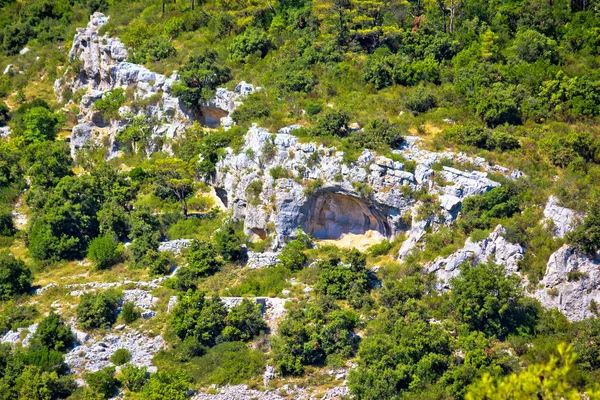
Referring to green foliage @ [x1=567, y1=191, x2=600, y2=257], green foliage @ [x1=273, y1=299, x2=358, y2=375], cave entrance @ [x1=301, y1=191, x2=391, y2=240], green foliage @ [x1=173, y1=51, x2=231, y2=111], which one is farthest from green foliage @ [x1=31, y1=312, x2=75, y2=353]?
green foliage @ [x1=567, y1=191, x2=600, y2=257]

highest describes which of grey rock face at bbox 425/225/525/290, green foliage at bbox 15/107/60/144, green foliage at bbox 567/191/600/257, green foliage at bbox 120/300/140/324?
green foliage at bbox 15/107/60/144

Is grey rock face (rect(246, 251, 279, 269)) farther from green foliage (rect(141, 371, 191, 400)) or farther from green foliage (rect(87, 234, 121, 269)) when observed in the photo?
green foliage (rect(141, 371, 191, 400))

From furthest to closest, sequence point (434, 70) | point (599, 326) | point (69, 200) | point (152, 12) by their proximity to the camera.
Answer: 1. point (152, 12)
2. point (434, 70)
3. point (69, 200)
4. point (599, 326)

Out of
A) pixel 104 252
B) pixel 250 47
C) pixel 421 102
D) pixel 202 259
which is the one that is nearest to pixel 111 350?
pixel 202 259

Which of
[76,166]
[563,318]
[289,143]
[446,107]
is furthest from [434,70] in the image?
[76,166]

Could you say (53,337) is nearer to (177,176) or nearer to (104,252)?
(104,252)

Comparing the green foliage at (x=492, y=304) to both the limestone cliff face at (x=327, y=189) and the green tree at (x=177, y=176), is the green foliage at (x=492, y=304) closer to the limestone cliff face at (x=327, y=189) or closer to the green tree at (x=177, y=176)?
the limestone cliff face at (x=327, y=189)

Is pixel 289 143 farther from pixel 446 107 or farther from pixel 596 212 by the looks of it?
pixel 596 212
